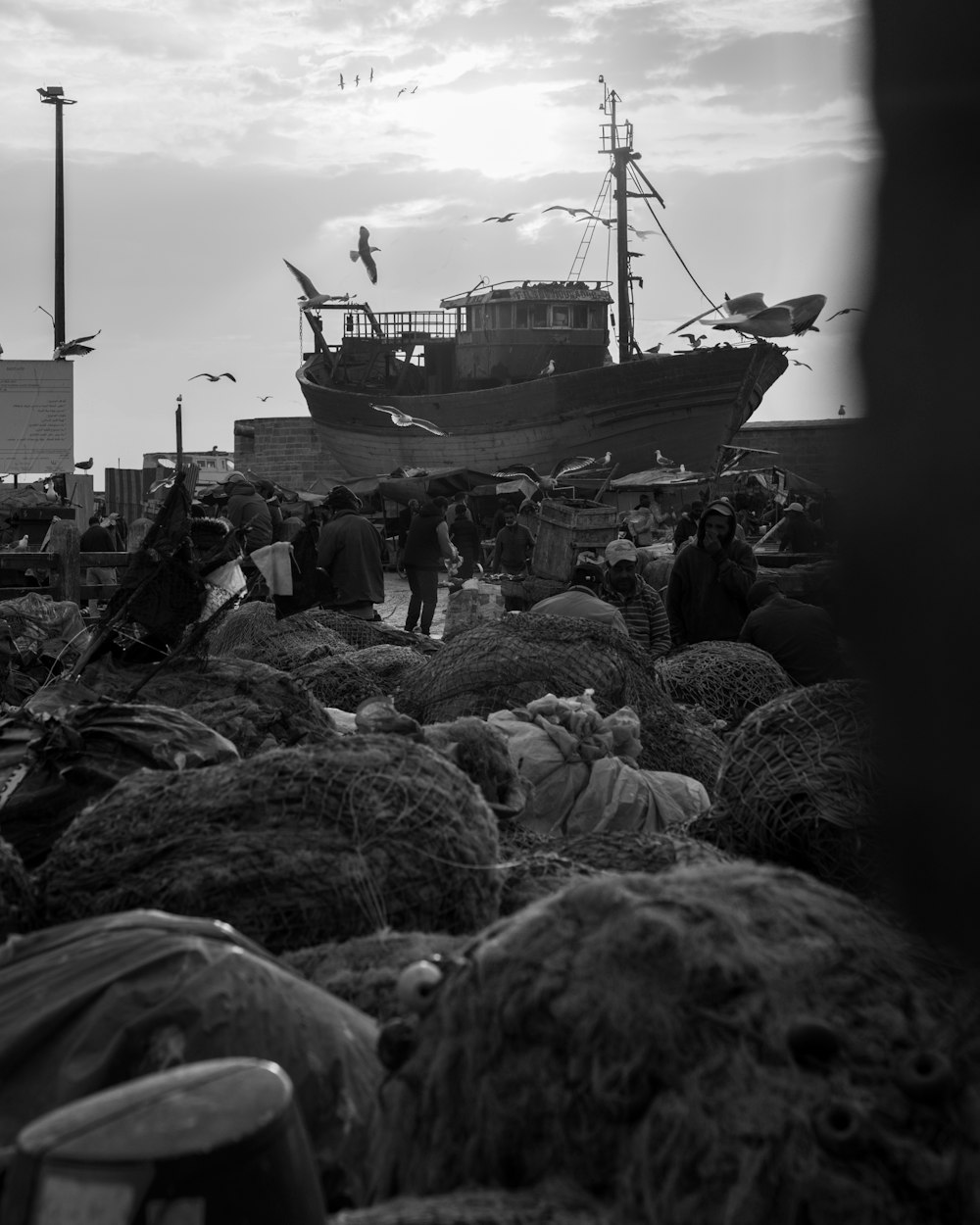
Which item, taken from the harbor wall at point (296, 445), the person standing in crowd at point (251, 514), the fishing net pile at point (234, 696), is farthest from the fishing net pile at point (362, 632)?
the harbor wall at point (296, 445)

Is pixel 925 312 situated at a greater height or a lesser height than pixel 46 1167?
greater

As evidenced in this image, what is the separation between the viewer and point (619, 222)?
3809cm

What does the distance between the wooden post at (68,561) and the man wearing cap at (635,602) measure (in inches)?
165

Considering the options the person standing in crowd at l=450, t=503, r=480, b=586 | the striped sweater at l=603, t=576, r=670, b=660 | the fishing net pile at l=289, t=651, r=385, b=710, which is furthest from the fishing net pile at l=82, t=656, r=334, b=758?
the person standing in crowd at l=450, t=503, r=480, b=586

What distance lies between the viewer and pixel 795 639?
23.0 feet

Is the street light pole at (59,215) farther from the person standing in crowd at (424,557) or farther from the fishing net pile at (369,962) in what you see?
the fishing net pile at (369,962)

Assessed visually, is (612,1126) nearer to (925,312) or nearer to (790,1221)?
(790,1221)

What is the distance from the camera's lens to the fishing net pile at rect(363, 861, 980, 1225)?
55.9 inches

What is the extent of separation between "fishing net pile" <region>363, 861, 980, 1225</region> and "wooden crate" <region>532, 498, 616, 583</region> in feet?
42.7

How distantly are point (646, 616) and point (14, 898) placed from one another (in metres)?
5.67

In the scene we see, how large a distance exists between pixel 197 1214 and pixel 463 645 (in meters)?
4.74

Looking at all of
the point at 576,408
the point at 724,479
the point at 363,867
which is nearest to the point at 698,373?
the point at 576,408

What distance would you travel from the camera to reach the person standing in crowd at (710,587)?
8258mm

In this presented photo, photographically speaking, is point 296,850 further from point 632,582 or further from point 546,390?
point 546,390
